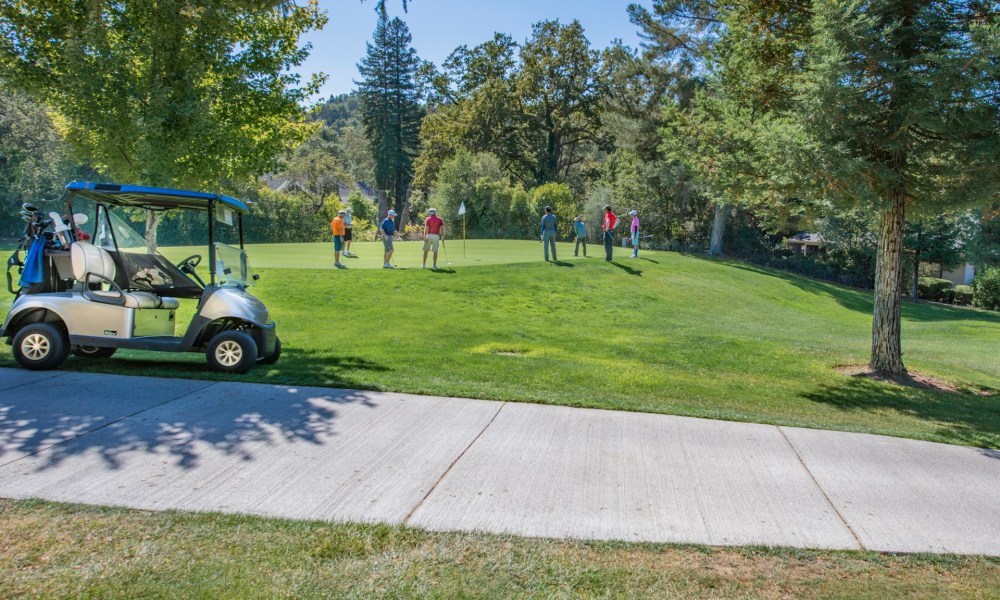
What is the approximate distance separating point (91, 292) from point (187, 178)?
19.0 ft

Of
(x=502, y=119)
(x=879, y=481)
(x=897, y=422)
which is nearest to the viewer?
(x=879, y=481)

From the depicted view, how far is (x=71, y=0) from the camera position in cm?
1145

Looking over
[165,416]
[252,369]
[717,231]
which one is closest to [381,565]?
[165,416]

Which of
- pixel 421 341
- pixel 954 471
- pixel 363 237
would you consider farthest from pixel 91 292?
pixel 363 237

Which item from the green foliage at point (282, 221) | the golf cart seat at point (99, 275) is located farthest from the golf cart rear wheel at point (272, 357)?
the green foliage at point (282, 221)

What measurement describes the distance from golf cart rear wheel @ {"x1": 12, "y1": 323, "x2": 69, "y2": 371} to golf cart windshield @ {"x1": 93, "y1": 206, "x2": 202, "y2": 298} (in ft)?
3.09

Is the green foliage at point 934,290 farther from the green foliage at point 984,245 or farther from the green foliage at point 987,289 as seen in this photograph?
the green foliage at point 984,245

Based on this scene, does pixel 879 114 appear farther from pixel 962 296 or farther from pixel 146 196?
pixel 962 296

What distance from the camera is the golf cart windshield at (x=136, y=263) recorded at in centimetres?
804

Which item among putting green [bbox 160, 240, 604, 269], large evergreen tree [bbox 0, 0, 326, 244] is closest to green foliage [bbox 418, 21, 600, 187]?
putting green [bbox 160, 240, 604, 269]

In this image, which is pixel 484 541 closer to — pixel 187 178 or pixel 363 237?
pixel 187 178

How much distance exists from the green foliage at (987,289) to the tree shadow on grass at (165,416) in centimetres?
3451

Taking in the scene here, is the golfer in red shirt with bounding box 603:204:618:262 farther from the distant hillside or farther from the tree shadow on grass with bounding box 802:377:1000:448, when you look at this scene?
the distant hillside

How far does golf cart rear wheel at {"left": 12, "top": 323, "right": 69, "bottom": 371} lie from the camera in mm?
7371
